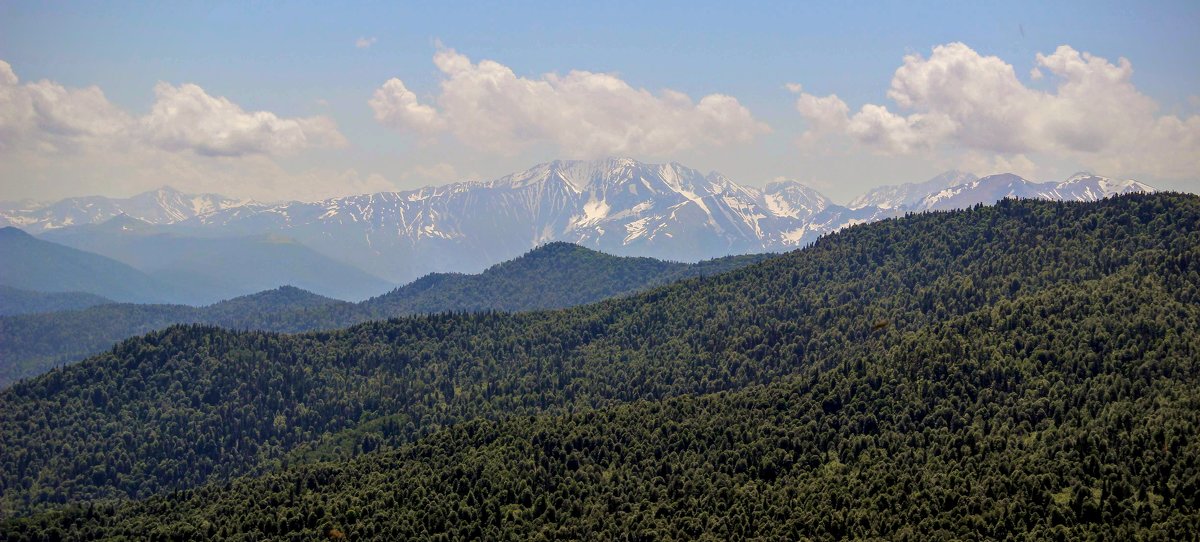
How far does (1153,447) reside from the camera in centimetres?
19725

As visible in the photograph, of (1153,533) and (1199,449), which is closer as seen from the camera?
(1153,533)

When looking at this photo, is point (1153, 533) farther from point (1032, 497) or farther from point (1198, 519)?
point (1032, 497)

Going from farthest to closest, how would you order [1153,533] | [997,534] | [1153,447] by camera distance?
[1153,447] < [997,534] < [1153,533]

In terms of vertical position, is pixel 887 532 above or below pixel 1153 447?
below

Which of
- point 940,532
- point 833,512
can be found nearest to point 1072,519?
point 940,532

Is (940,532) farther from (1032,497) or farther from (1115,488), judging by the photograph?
(1115,488)

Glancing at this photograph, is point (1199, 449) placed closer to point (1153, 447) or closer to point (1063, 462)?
Result: point (1153, 447)

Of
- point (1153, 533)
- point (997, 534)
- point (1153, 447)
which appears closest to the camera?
point (1153, 533)

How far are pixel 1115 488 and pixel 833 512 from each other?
48651 mm

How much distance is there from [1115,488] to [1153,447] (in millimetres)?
16309

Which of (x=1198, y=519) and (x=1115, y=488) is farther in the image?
(x=1115, y=488)

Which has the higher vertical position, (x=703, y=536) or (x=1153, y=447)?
(x=1153, y=447)

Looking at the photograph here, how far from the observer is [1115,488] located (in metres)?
187

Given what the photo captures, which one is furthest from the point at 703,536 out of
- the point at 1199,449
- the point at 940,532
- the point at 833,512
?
the point at 1199,449
